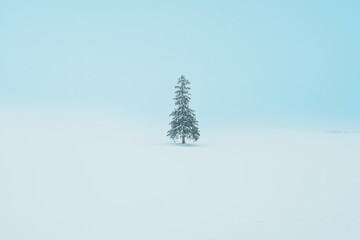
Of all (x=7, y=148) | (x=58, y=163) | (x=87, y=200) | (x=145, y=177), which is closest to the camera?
(x=87, y=200)

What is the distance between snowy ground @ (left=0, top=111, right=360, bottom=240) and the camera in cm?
1041

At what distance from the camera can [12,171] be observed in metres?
17.1

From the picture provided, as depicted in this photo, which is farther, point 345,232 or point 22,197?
point 22,197

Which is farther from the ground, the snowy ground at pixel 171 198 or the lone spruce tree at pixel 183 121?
the lone spruce tree at pixel 183 121

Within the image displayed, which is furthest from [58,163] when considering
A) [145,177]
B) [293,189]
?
[293,189]

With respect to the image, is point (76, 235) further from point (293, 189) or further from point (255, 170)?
point (255, 170)

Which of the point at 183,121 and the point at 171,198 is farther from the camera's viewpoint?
the point at 183,121

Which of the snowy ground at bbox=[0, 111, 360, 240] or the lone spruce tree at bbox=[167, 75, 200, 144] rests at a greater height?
the lone spruce tree at bbox=[167, 75, 200, 144]

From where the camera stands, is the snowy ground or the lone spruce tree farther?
the lone spruce tree

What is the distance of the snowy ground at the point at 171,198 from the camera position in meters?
10.4

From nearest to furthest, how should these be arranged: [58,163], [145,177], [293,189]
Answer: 1. [293,189]
2. [145,177]
3. [58,163]

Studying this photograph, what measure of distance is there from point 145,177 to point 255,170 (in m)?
8.91

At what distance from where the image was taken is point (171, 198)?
14.0m

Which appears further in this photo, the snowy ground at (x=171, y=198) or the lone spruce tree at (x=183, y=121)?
the lone spruce tree at (x=183, y=121)
